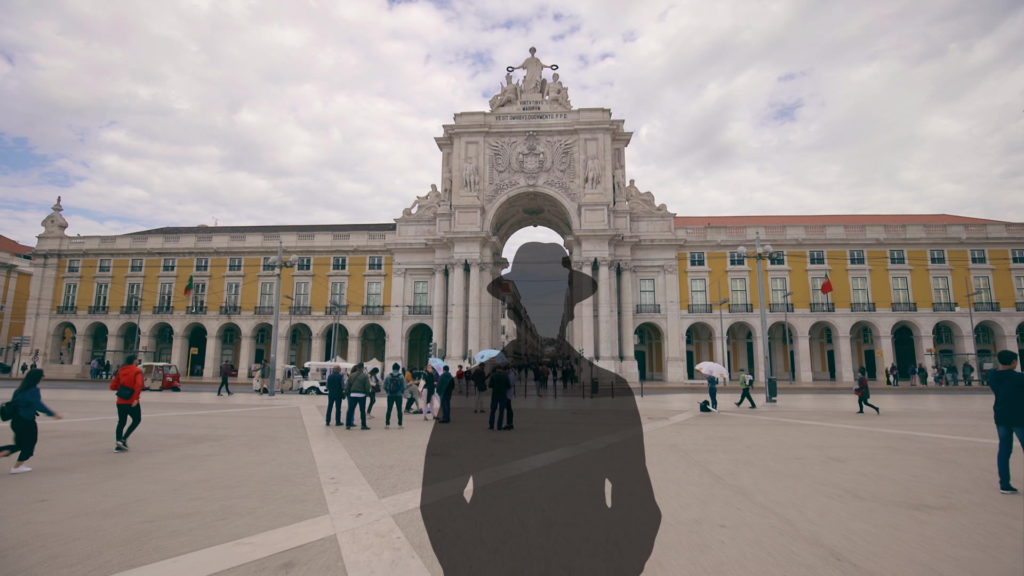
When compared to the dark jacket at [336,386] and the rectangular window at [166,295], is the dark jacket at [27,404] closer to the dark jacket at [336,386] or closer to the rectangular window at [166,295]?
the dark jacket at [336,386]

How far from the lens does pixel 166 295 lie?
4731 centimetres

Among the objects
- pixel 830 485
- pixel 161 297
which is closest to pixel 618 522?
pixel 830 485

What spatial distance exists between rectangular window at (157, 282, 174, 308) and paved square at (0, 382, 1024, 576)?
4189 cm

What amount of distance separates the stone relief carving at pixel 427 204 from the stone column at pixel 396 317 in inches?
209

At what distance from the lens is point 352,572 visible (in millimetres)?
4051

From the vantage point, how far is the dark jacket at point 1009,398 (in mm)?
6469

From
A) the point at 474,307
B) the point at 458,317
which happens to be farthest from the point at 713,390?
the point at 458,317

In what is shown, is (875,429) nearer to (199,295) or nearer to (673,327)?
(673,327)

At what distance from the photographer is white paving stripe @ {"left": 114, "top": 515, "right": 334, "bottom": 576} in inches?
159

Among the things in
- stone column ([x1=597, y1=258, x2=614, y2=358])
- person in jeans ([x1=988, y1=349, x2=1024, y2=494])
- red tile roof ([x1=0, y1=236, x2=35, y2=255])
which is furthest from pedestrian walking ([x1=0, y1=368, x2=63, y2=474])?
red tile roof ([x1=0, y1=236, x2=35, y2=255])

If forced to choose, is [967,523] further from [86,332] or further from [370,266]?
[86,332]

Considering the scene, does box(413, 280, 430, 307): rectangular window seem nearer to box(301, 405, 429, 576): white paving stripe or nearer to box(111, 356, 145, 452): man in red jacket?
box(111, 356, 145, 452): man in red jacket

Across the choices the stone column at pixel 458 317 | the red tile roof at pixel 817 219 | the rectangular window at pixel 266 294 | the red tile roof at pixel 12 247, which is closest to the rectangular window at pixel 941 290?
the red tile roof at pixel 817 219

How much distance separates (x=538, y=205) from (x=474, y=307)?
11969 mm
